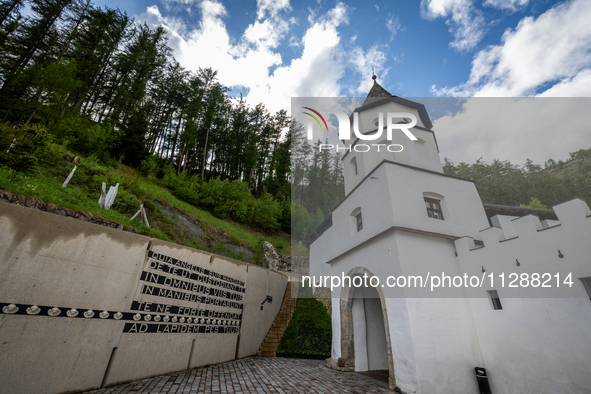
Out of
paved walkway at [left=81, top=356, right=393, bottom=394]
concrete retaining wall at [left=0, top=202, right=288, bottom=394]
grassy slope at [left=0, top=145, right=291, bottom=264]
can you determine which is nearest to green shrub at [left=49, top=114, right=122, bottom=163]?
grassy slope at [left=0, top=145, right=291, bottom=264]

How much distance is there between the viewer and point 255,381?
5082 mm

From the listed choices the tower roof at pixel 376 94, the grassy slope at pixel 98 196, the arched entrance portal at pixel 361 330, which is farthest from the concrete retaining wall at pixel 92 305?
the tower roof at pixel 376 94

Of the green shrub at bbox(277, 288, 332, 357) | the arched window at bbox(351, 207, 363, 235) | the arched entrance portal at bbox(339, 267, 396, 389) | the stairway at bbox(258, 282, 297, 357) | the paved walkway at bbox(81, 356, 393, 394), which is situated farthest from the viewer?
the green shrub at bbox(277, 288, 332, 357)

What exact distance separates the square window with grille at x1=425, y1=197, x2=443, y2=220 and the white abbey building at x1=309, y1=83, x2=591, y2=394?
4cm

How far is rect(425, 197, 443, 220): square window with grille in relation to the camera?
7.37 metres

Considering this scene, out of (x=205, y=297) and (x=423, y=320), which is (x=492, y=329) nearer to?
(x=423, y=320)

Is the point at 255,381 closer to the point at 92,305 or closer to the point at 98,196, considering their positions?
the point at 92,305

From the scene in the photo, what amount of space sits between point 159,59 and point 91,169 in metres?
18.7

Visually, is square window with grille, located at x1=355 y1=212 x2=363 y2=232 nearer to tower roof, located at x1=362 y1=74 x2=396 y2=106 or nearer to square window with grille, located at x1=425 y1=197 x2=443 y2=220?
square window with grille, located at x1=425 y1=197 x2=443 y2=220

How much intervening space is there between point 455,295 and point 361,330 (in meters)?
3.14

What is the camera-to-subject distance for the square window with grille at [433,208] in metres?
7.37

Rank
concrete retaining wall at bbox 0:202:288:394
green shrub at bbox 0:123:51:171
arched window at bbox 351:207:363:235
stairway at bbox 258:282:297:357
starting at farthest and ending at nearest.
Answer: stairway at bbox 258:282:297:357
arched window at bbox 351:207:363:235
green shrub at bbox 0:123:51:171
concrete retaining wall at bbox 0:202:288:394

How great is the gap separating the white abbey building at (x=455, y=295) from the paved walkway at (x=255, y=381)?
872mm

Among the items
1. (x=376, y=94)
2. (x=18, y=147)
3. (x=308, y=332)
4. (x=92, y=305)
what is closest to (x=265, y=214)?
(x=308, y=332)
